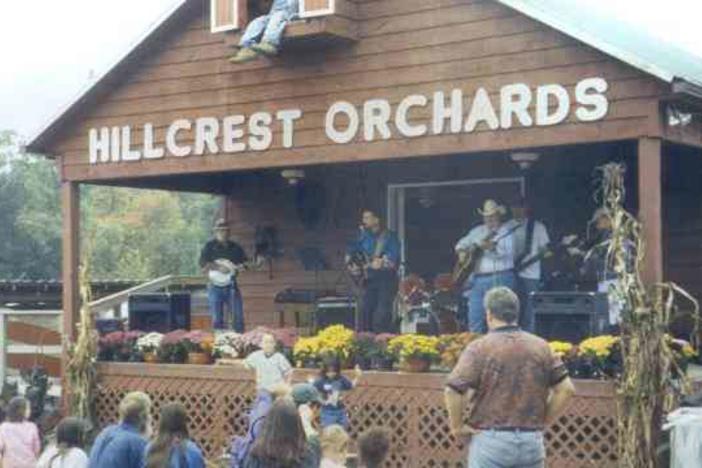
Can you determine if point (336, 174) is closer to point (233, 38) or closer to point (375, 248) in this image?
point (375, 248)

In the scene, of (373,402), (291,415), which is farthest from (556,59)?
(291,415)

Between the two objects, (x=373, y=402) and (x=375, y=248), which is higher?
(x=375, y=248)

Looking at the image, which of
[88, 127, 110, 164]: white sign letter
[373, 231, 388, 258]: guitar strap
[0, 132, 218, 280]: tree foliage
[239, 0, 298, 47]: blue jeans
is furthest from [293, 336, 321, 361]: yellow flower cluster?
[0, 132, 218, 280]: tree foliage

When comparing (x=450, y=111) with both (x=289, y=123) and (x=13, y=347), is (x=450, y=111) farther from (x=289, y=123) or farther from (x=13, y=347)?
(x=13, y=347)

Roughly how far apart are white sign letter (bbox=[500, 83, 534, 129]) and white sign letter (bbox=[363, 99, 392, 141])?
47.9 inches

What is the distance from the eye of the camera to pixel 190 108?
13.6 m

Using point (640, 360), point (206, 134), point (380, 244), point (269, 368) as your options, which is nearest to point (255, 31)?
point (206, 134)

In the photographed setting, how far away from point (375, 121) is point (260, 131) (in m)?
1.40

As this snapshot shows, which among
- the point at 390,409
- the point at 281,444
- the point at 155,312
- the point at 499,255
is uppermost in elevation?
the point at 499,255

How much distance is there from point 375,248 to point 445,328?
4.01 feet

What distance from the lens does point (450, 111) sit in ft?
38.7

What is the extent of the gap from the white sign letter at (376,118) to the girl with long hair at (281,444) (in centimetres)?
643

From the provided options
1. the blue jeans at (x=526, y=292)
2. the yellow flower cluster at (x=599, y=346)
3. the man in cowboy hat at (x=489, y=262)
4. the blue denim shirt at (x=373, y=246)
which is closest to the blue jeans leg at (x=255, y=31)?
the blue denim shirt at (x=373, y=246)

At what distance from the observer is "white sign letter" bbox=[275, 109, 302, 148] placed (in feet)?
41.9
